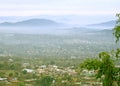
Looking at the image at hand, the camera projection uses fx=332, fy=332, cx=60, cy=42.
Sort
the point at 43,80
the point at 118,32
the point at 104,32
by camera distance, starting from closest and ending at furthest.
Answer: the point at 118,32 → the point at 43,80 → the point at 104,32

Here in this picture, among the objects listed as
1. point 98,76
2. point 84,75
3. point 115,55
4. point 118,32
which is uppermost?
point 118,32

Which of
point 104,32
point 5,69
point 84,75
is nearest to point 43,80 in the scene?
point 84,75

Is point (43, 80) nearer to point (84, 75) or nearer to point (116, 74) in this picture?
point (84, 75)

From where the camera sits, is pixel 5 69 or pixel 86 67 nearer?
pixel 86 67

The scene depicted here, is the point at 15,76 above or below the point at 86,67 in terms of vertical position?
below

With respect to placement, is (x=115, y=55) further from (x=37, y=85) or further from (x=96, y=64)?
(x=37, y=85)

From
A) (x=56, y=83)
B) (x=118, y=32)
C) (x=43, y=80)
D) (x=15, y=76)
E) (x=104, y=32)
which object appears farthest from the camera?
(x=104, y=32)

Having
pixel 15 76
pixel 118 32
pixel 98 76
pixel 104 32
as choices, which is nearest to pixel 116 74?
pixel 98 76
